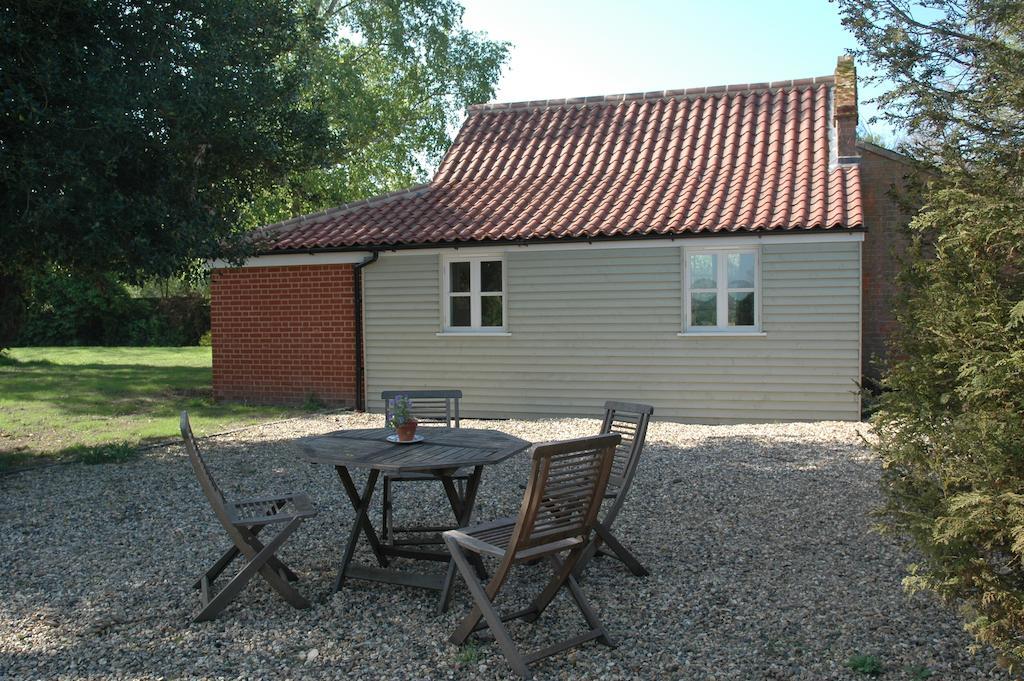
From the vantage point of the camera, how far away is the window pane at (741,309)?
12.9 m

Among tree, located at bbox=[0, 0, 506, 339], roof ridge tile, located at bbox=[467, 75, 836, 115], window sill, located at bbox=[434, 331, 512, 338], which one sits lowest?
window sill, located at bbox=[434, 331, 512, 338]

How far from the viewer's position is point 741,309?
42.2 ft

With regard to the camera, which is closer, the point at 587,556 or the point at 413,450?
the point at 587,556

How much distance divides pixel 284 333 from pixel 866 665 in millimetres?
12316

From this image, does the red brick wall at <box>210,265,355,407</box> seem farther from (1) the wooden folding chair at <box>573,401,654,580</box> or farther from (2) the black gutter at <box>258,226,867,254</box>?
(1) the wooden folding chair at <box>573,401,654,580</box>

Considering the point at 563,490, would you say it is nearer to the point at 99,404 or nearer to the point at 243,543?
the point at 243,543

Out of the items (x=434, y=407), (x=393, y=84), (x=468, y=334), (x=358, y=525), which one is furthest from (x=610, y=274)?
(x=393, y=84)

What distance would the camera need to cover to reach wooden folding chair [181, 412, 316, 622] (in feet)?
15.8

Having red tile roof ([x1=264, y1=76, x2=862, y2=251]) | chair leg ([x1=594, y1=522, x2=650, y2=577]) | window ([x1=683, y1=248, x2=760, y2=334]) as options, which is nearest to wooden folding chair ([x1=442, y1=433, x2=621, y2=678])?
chair leg ([x1=594, y1=522, x2=650, y2=577])

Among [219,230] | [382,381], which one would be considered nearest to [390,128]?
[382,381]

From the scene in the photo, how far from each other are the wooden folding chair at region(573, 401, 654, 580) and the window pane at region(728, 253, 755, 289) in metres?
6.87

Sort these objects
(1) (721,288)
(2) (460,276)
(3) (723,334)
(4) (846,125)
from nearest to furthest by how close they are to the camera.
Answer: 1. (3) (723,334)
2. (1) (721,288)
3. (4) (846,125)
4. (2) (460,276)

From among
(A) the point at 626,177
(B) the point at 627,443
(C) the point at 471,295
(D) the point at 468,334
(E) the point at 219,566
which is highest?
(A) the point at 626,177

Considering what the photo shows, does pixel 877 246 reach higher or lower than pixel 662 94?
lower
